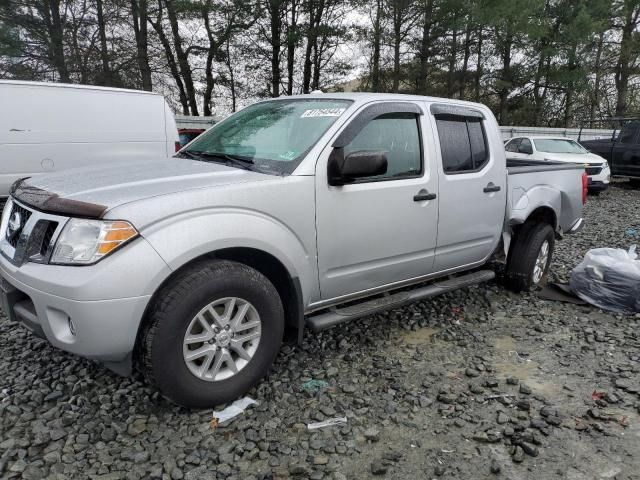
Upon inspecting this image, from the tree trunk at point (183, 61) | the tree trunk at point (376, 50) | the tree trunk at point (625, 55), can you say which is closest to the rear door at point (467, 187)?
the tree trunk at point (183, 61)

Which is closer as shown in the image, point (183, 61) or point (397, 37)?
point (183, 61)

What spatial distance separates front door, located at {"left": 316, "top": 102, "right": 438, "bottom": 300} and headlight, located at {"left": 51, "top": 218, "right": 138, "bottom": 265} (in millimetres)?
1129

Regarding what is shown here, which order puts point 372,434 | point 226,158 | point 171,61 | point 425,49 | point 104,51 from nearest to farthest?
point 372,434, point 226,158, point 104,51, point 171,61, point 425,49

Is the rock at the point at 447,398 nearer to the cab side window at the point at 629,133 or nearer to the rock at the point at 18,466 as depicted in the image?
the rock at the point at 18,466

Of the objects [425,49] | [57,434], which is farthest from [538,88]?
[57,434]

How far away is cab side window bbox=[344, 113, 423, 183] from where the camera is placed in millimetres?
3285

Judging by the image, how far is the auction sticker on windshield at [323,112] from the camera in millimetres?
3170

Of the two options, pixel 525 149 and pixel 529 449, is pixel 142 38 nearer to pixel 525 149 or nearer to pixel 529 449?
pixel 525 149

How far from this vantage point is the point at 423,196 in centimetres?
344

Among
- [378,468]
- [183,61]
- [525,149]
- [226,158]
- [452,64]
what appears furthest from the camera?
[452,64]

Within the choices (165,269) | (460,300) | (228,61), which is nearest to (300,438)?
(165,269)

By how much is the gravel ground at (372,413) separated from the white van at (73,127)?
3779mm

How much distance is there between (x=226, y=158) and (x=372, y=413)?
1817mm

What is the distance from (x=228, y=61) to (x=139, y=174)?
19058mm
